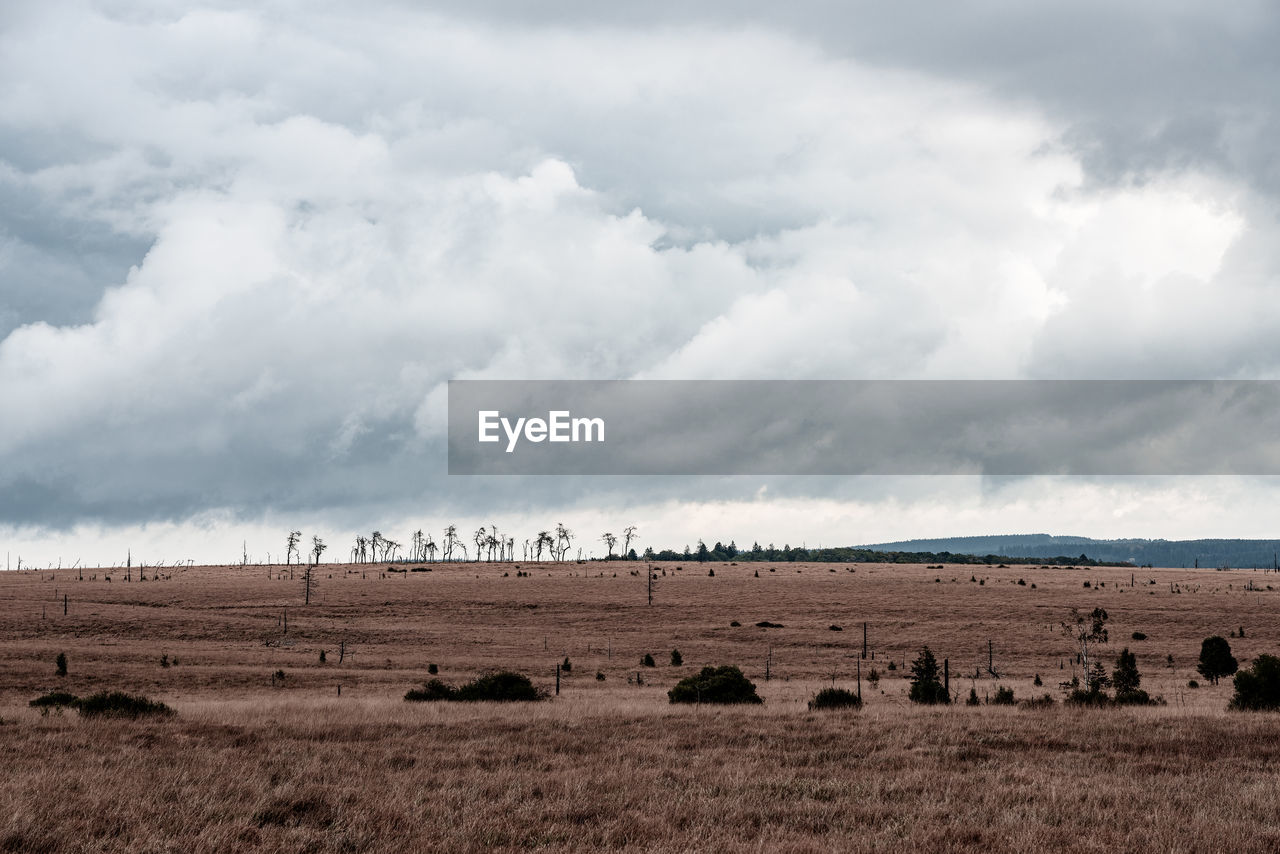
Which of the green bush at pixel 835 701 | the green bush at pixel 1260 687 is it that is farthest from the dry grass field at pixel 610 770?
the green bush at pixel 1260 687

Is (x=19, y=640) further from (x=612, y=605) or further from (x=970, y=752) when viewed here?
(x=970, y=752)

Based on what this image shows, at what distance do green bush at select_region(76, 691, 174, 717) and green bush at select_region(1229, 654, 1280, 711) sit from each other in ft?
107

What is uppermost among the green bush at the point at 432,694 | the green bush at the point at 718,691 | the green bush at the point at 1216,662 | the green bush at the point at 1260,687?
the green bush at the point at 1260,687

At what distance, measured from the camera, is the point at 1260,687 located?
29.2m

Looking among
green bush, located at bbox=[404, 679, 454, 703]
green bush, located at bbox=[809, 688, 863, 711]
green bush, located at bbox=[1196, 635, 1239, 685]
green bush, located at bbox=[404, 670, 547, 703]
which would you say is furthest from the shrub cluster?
green bush, located at bbox=[1196, 635, 1239, 685]

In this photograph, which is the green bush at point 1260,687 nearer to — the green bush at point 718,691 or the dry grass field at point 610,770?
the dry grass field at point 610,770

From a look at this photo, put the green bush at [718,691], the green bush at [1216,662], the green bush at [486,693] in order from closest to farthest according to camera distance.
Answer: the green bush at [718,691] < the green bush at [486,693] < the green bush at [1216,662]

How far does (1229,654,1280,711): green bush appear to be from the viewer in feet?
93.8

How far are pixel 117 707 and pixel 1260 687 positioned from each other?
34487mm

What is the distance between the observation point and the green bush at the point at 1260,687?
28.6 m

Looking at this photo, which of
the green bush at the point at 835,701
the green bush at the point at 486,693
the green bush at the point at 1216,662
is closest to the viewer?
the green bush at the point at 835,701

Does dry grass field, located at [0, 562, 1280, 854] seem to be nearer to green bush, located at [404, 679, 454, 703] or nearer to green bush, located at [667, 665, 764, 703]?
green bush, located at [667, 665, 764, 703]

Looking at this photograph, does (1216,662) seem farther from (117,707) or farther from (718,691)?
(117,707)

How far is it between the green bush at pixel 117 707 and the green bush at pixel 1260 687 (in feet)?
107
